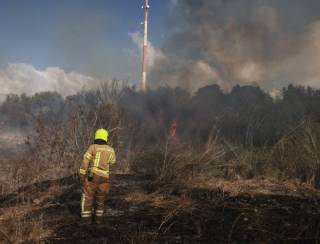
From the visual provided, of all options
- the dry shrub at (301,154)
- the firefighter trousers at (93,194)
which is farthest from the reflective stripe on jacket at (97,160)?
the dry shrub at (301,154)

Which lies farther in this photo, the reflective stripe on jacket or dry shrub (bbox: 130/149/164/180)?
dry shrub (bbox: 130/149/164/180)

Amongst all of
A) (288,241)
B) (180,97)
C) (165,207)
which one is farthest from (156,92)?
(288,241)

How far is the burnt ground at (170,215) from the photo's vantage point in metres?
5.98

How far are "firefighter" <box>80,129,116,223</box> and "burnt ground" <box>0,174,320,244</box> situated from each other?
0.94 feet

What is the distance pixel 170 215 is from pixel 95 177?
1580mm

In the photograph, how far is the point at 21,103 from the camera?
183 ft

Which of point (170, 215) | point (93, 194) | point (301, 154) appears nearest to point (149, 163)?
point (301, 154)

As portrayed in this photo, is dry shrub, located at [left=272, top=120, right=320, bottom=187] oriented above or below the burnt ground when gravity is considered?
above

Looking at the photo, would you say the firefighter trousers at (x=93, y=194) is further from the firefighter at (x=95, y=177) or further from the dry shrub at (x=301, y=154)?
the dry shrub at (x=301, y=154)

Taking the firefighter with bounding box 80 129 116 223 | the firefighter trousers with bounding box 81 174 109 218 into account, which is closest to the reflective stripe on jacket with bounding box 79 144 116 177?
the firefighter with bounding box 80 129 116 223

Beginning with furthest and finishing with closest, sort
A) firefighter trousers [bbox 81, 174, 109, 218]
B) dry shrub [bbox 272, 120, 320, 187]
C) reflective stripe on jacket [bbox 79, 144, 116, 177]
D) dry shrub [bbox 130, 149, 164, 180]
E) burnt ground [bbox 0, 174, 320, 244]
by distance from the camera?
dry shrub [bbox 130, 149, 164, 180]
dry shrub [bbox 272, 120, 320, 187]
reflective stripe on jacket [bbox 79, 144, 116, 177]
firefighter trousers [bbox 81, 174, 109, 218]
burnt ground [bbox 0, 174, 320, 244]

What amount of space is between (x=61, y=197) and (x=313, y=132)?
757cm

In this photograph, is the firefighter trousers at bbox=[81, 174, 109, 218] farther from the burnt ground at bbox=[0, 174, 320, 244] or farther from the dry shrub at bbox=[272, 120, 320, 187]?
the dry shrub at bbox=[272, 120, 320, 187]

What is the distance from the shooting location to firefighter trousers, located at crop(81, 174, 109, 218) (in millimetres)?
7074
